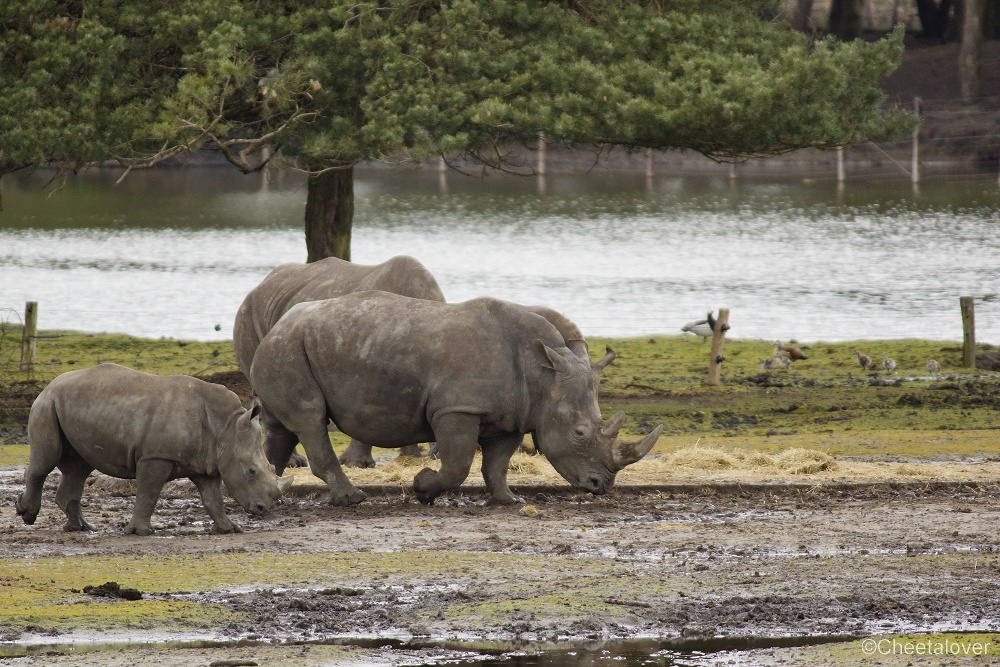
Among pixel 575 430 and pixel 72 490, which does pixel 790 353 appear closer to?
pixel 575 430

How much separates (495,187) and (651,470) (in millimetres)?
48179

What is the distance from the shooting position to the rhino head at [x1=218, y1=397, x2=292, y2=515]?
1140 centimetres

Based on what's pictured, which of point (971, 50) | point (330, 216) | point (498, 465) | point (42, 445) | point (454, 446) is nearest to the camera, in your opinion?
point (42, 445)

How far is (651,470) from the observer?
14.6 m

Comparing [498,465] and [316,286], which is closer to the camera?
[498,465]

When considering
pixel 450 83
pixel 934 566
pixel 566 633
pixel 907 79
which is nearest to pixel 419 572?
pixel 566 633

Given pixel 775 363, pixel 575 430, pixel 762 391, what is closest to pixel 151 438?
pixel 575 430

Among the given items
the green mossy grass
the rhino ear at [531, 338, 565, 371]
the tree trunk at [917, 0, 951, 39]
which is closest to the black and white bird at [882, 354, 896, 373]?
the rhino ear at [531, 338, 565, 371]

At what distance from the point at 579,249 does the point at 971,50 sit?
15455 millimetres

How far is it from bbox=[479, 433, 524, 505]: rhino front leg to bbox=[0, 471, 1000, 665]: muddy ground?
0.60 feet

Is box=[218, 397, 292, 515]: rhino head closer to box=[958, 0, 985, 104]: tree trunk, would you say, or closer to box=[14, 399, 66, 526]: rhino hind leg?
box=[14, 399, 66, 526]: rhino hind leg

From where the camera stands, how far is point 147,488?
1138 cm

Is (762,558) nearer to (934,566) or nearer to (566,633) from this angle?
(934,566)

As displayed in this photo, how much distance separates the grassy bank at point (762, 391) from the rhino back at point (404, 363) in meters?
4.11
